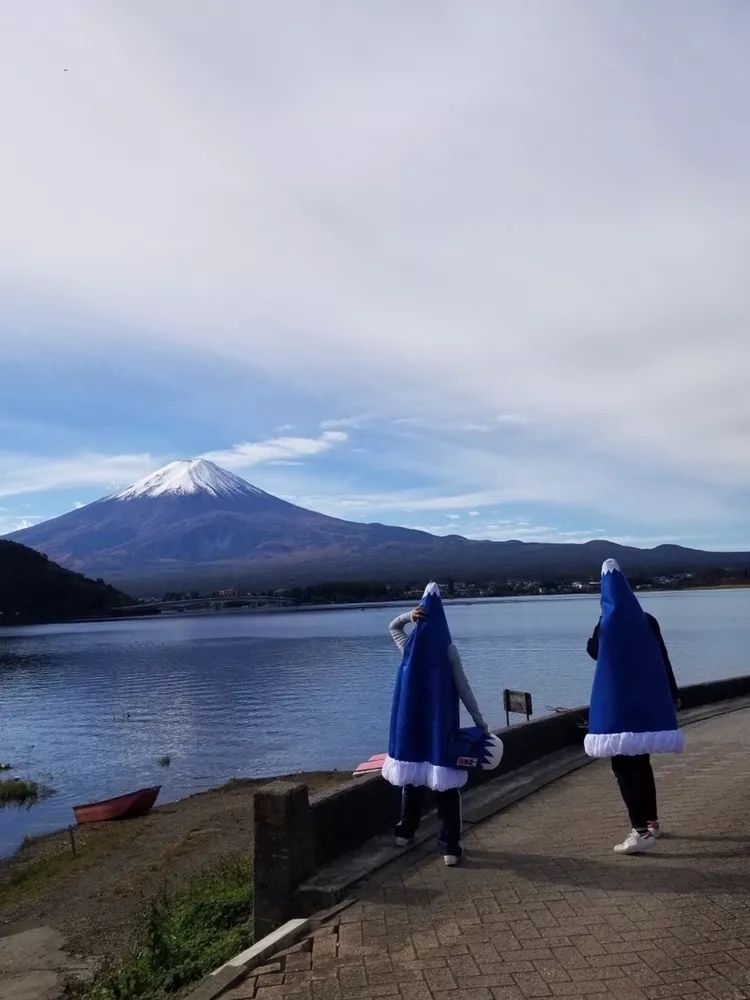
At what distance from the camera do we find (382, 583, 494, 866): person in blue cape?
18.6 ft

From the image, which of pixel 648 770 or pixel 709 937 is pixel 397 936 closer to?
pixel 709 937

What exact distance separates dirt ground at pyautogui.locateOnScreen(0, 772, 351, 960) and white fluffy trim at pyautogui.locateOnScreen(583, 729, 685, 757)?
4.63 meters

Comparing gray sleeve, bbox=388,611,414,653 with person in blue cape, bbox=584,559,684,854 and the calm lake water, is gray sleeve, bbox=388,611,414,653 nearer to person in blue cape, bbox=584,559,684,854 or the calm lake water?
person in blue cape, bbox=584,559,684,854

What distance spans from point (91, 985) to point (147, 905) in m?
2.76

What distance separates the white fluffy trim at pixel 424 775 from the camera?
18.4 feet

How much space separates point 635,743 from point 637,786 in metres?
0.33

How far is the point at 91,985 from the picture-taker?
7609 millimetres

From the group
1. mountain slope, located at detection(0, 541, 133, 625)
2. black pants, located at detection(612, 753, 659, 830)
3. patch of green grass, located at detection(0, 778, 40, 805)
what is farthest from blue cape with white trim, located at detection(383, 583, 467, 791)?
mountain slope, located at detection(0, 541, 133, 625)

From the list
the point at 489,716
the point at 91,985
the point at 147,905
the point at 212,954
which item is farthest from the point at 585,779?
the point at 489,716

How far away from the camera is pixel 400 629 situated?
636cm

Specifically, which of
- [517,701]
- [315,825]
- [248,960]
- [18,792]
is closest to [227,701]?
[18,792]

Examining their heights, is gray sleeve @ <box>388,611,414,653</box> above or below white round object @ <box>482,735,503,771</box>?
above

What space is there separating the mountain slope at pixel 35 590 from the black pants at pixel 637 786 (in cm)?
14293

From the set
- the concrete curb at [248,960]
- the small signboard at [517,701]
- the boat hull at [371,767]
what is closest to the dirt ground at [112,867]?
the boat hull at [371,767]
